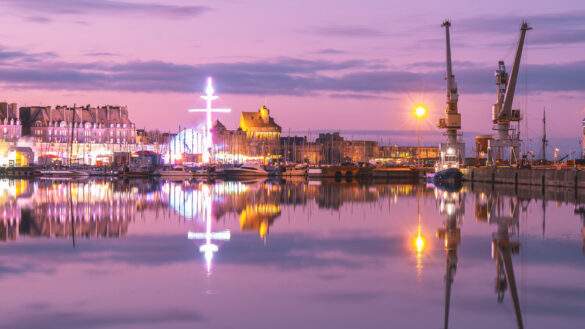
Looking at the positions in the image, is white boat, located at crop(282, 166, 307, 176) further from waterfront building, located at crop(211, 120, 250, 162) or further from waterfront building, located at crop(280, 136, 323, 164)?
waterfront building, located at crop(280, 136, 323, 164)

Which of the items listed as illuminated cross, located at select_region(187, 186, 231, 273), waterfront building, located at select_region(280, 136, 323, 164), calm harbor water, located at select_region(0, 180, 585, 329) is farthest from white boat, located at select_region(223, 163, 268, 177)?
illuminated cross, located at select_region(187, 186, 231, 273)

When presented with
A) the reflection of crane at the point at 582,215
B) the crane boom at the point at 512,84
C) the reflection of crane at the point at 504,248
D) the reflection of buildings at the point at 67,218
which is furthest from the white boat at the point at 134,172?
the reflection of crane at the point at 582,215

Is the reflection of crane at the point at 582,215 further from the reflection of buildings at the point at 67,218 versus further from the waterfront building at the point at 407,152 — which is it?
the waterfront building at the point at 407,152

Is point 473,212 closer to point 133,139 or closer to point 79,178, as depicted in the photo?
point 79,178

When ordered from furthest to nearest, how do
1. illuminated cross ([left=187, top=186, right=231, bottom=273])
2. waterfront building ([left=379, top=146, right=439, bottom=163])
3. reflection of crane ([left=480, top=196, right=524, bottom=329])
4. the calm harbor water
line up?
waterfront building ([left=379, top=146, right=439, bottom=163]) < illuminated cross ([left=187, top=186, right=231, bottom=273]) < reflection of crane ([left=480, top=196, right=524, bottom=329]) < the calm harbor water

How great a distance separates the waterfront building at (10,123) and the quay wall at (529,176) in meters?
89.0

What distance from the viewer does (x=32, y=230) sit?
21.9 m

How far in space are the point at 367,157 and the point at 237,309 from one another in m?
143

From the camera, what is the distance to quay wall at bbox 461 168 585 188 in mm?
45594

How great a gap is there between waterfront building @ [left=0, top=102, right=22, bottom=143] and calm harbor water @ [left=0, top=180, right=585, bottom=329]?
110970 millimetres

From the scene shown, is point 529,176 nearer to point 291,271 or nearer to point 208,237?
point 208,237

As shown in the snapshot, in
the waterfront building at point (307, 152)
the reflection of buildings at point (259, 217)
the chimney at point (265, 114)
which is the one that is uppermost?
the chimney at point (265, 114)

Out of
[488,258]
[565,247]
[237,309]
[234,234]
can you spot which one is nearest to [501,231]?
[565,247]

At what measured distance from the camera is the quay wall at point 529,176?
45.6 m
